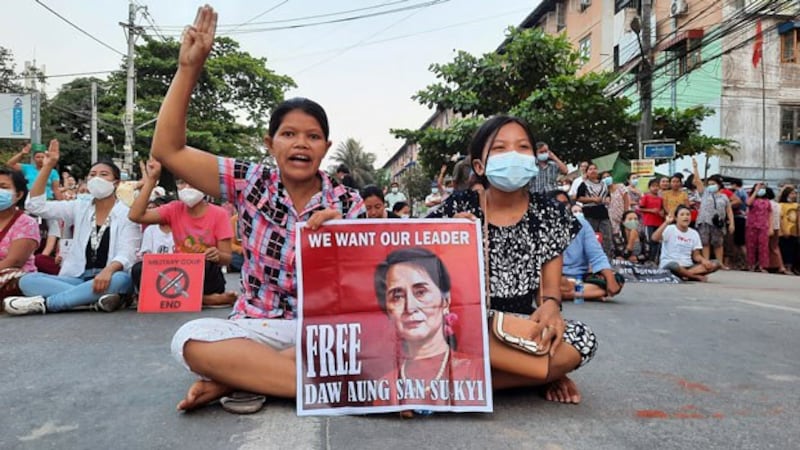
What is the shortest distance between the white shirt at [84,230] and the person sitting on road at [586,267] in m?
4.05

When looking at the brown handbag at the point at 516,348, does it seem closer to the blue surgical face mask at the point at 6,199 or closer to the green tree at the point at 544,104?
the blue surgical face mask at the point at 6,199

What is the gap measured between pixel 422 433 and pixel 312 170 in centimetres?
116

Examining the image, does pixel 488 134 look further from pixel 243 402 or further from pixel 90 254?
pixel 90 254

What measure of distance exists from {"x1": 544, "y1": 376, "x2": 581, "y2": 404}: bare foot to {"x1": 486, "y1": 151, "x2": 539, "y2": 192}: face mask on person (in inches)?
34.4

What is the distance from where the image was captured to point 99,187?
5359mm

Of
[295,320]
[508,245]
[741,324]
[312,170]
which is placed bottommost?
[741,324]

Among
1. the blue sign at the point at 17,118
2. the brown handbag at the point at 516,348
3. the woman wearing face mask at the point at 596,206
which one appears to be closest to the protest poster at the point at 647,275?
the woman wearing face mask at the point at 596,206

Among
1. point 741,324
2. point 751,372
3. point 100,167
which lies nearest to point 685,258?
point 741,324

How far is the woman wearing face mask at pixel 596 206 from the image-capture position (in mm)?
9812

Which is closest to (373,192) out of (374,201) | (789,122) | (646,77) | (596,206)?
(374,201)

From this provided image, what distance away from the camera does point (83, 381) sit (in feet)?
9.69

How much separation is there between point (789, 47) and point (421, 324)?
80.5 feet

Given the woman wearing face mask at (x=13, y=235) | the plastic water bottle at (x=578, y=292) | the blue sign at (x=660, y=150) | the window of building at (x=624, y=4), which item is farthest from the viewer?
the window of building at (x=624, y=4)

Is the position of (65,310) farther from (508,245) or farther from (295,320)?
(508,245)
